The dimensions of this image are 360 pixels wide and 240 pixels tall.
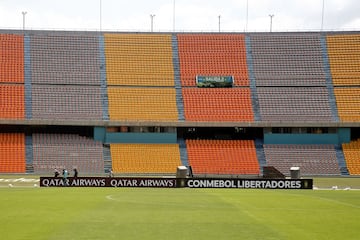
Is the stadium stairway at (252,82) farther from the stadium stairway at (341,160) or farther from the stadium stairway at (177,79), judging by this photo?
the stadium stairway at (341,160)

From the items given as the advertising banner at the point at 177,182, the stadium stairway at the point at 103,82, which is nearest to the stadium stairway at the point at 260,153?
the advertising banner at the point at 177,182

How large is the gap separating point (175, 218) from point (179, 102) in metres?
49.3

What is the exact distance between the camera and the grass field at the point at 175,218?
18328 millimetres

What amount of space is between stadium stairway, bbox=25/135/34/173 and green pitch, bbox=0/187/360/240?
1161 inches

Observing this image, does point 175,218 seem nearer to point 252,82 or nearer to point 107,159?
point 107,159

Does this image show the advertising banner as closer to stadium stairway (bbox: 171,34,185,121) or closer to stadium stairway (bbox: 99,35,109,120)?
stadium stairway (bbox: 99,35,109,120)

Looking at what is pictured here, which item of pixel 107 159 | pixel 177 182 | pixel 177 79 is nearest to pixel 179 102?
pixel 177 79

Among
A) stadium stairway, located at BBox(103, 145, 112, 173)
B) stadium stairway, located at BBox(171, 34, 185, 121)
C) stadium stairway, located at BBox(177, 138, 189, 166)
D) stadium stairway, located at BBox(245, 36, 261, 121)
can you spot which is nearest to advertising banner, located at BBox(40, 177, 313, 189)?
stadium stairway, located at BBox(103, 145, 112, 173)

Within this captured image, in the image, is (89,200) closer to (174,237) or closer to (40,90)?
(174,237)

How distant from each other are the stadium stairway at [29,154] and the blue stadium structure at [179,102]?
0.21 meters

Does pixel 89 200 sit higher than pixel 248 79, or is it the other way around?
pixel 248 79

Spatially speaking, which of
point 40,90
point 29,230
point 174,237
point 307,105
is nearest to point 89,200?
point 29,230

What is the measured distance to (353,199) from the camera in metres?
34.9

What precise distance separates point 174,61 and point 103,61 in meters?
9.93
